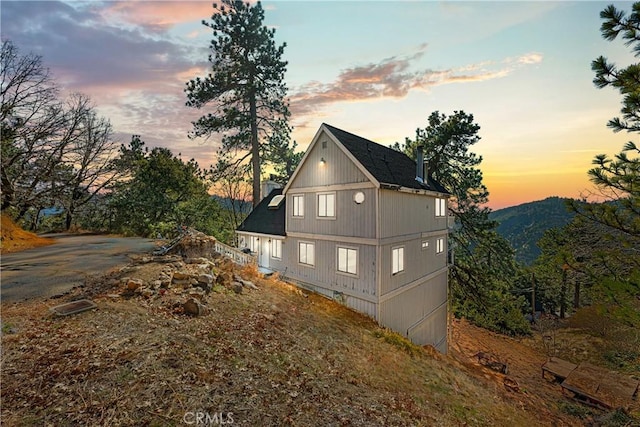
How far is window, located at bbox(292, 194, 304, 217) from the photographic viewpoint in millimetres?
15186

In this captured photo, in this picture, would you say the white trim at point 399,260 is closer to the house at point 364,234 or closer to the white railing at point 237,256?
the house at point 364,234

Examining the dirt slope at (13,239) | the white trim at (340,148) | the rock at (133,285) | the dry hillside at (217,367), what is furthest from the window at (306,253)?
the dirt slope at (13,239)

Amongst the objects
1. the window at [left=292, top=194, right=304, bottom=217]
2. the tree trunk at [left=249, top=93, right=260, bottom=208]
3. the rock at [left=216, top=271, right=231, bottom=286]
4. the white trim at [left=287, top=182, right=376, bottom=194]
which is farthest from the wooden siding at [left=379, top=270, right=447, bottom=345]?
the tree trunk at [left=249, top=93, right=260, bottom=208]

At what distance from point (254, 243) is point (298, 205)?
5.50 metres

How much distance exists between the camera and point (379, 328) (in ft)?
36.6

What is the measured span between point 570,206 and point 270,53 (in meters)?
24.2

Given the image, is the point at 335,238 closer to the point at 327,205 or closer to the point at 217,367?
the point at 327,205

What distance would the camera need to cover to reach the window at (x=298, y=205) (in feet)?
49.8

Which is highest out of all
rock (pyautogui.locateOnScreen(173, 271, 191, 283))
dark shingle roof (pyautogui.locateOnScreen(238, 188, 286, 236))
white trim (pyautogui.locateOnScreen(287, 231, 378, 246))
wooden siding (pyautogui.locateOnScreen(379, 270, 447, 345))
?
dark shingle roof (pyautogui.locateOnScreen(238, 188, 286, 236))

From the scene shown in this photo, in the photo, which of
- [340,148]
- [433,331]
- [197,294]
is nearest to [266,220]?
[340,148]

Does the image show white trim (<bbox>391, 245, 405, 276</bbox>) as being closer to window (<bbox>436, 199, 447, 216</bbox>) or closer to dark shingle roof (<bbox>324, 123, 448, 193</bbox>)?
dark shingle roof (<bbox>324, 123, 448, 193</bbox>)

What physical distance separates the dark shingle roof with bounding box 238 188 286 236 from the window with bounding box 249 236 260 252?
0.56 m

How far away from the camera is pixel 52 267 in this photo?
9.95 meters

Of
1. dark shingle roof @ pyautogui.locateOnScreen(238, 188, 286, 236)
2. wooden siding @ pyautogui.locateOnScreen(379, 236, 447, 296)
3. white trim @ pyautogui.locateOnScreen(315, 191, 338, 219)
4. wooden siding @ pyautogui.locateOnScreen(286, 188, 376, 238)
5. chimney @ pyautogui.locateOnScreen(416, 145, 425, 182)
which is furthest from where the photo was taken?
dark shingle roof @ pyautogui.locateOnScreen(238, 188, 286, 236)
